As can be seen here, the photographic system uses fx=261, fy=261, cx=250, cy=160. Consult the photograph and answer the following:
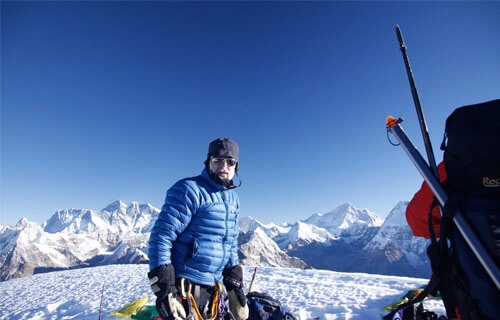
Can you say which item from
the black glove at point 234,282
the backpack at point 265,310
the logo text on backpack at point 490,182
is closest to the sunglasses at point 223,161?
the black glove at point 234,282

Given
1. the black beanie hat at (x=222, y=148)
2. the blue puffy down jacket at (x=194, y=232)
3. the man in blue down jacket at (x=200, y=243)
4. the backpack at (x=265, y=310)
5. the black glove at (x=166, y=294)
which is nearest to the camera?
the black glove at (x=166, y=294)

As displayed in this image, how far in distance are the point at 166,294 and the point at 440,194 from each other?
317cm

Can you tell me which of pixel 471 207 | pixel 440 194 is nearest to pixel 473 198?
pixel 471 207

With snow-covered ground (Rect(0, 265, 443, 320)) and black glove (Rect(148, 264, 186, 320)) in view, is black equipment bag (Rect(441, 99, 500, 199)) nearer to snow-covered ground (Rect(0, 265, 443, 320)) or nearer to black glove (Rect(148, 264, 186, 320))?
black glove (Rect(148, 264, 186, 320))

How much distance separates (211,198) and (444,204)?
2.99 m

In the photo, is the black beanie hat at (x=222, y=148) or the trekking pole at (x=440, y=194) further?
the black beanie hat at (x=222, y=148)

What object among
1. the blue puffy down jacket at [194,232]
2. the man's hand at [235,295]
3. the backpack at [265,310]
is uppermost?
the blue puffy down jacket at [194,232]

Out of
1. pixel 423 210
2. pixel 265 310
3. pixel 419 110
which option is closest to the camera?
pixel 423 210

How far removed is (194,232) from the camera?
12.7ft

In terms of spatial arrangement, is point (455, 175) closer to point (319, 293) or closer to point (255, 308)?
point (255, 308)

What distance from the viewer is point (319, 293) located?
1152 cm

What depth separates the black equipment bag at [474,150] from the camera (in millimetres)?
1883

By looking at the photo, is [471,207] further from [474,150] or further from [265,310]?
[265,310]

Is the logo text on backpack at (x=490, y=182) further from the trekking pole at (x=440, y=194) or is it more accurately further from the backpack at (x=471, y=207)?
the trekking pole at (x=440, y=194)
